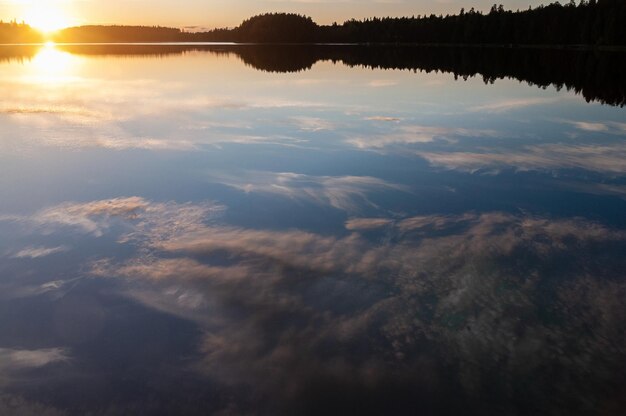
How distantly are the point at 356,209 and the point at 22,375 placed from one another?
29.2 ft

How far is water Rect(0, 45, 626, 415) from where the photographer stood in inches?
255

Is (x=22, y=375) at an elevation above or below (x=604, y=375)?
below

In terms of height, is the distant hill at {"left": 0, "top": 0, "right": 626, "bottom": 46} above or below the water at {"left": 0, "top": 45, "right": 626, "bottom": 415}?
above

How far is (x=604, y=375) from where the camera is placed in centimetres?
661

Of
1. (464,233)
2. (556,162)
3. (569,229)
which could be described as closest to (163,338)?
(464,233)

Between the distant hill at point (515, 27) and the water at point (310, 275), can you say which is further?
the distant hill at point (515, 27)

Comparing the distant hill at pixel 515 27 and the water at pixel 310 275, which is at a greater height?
the distant hill at pixel 515 27

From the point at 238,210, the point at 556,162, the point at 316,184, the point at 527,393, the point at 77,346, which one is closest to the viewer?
the point at 527,393

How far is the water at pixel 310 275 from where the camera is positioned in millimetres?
6488

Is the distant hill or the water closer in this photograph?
the water

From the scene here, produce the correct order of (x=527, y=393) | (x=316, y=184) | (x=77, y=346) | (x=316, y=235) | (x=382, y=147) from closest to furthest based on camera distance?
(x=527, y=393)
(x=77, y=346)
(x=316, y=235)
(x=316, y=184)
(x=382, y=147)

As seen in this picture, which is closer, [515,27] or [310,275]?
[310,275]

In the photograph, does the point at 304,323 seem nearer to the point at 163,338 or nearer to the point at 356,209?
the point at 163,338

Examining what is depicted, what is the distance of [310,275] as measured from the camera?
31.1 ft
